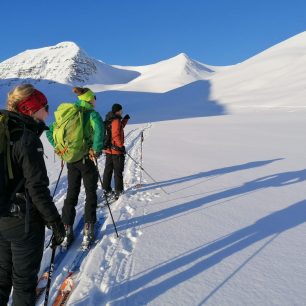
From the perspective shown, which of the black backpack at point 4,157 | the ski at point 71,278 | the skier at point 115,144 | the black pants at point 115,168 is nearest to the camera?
the black backpack at point 4,157

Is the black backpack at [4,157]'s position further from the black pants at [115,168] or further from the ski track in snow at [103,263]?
the black pants at [115,168]

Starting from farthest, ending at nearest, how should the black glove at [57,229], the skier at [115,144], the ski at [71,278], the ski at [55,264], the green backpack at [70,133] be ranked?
the skier at [115,144] → the green backpack at [70,133] → the ski at [55,264] → the ski at [71,278] → the black glove at [57,229]

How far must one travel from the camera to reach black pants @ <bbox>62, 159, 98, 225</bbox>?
513cm

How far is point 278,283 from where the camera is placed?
402cm

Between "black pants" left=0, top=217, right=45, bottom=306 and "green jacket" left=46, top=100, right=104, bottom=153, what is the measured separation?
2.19 meters

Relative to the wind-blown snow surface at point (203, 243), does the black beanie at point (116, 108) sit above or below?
above

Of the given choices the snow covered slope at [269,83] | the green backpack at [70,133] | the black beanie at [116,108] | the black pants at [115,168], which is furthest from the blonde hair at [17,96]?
the snow covered slope at [269,83]

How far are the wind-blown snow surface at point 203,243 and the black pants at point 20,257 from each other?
29.2 inches

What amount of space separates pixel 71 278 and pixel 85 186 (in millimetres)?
1375

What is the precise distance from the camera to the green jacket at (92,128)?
505 centimetres

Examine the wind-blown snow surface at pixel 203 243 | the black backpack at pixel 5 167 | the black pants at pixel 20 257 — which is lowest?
the wind-blown snow surface at pixel 203 243

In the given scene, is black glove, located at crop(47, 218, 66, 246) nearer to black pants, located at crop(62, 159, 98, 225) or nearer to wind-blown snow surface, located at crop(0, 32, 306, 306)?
wind-blown snow surface, located at crop(0, 32, 306, 306)

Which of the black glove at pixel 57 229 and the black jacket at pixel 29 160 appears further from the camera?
the black glove at pixel 57 229

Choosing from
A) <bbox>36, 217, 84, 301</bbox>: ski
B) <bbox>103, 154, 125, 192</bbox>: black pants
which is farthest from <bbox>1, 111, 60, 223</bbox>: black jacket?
<bbox>103, 154, 125, 192</bbox>: black pants
